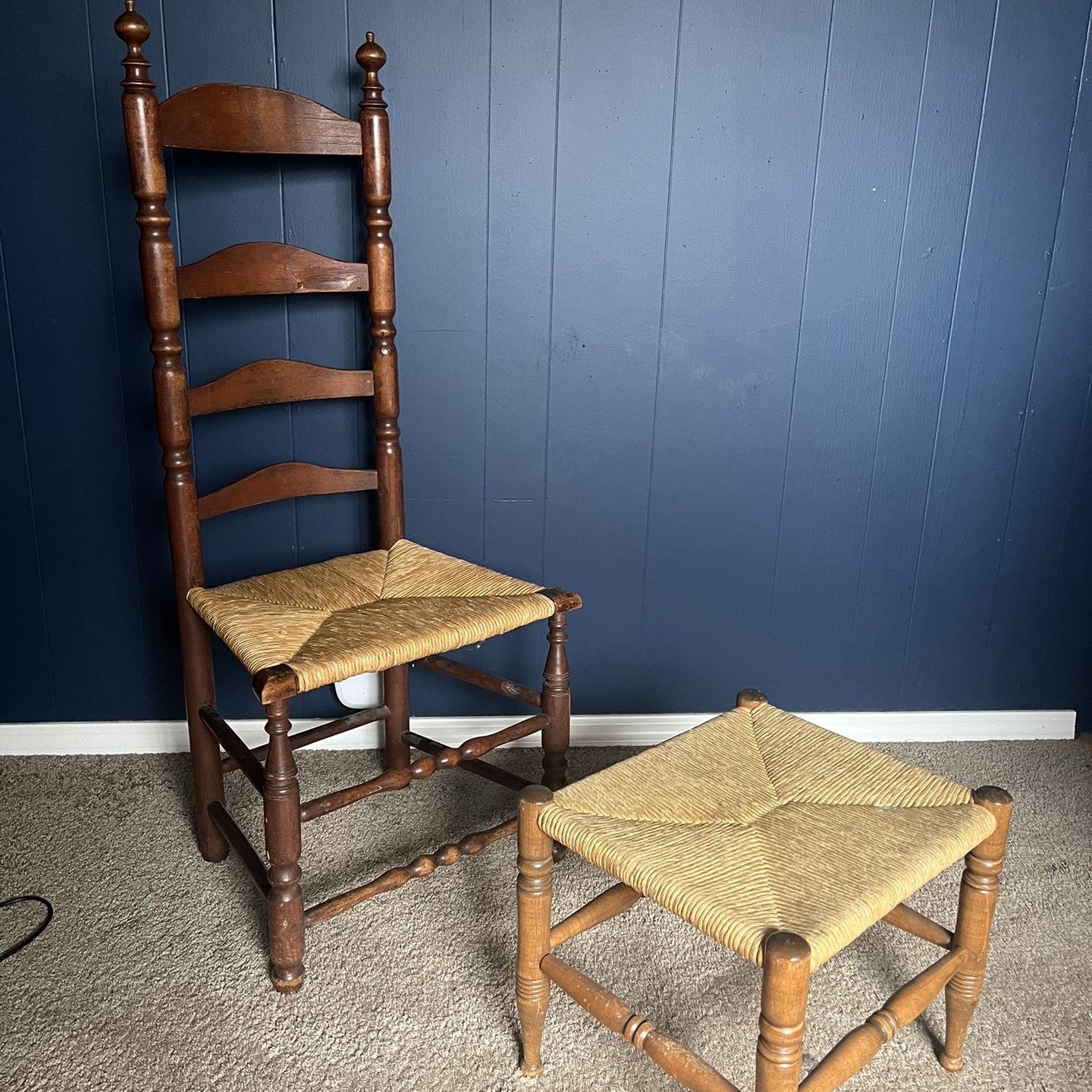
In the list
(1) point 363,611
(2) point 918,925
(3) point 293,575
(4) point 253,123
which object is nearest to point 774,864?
(2) point 918,925

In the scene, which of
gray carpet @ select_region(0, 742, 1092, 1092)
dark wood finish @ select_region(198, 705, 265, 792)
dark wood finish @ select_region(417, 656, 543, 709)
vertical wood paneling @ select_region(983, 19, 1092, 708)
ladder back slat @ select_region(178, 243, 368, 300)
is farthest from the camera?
vertical wood paneling @ select_region(983, 19, 1092, 708)

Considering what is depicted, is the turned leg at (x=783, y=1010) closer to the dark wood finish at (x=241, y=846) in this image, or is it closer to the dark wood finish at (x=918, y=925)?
the dark wood finish at (x=918, y=925)

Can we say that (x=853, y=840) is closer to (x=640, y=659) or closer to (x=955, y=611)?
(x=640, y=659)

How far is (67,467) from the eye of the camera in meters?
1.89

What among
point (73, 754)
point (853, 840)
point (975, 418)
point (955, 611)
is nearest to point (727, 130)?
point (975, 418)

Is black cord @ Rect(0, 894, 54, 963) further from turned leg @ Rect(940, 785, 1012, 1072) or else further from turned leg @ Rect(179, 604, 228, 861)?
turned leg @ Rect(940, 785, 1012, 1072)

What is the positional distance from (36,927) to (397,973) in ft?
1.76

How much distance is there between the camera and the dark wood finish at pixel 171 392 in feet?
4.68

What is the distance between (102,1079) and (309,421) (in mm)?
1047

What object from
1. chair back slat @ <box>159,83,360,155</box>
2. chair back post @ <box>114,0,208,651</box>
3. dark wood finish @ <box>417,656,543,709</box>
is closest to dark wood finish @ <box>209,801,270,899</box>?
chair back post @ <box>114,0,208,651</box>

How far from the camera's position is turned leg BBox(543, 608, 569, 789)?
165 cm

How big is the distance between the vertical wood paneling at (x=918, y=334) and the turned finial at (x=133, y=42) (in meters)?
1.23

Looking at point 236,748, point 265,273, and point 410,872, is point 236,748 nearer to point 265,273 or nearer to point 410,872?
point 410,872

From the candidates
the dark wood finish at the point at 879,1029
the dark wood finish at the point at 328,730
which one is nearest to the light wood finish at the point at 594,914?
the dark wood finish at the point at 879,1029
